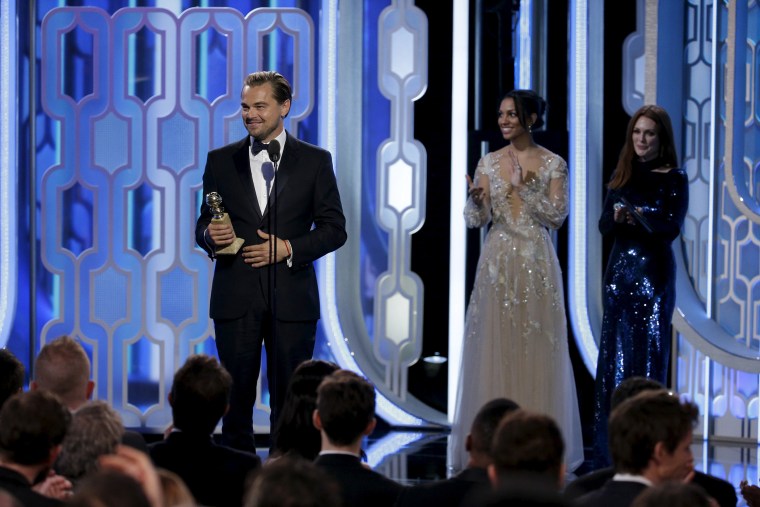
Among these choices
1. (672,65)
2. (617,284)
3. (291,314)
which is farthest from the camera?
(672,65)

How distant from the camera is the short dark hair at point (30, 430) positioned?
2832mm

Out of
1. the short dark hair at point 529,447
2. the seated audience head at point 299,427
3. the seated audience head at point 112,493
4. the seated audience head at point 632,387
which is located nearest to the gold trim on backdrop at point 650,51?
the seated audience head at point 632,387

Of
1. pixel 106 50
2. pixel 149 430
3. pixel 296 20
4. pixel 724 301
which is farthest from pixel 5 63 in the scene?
pixel 724 301

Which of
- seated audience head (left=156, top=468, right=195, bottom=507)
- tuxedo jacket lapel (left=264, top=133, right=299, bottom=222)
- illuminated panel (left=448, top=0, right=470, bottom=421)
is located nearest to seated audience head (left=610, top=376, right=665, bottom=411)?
tuxedo jacket lapel (left=264, top=133, right=299, bottom=222)

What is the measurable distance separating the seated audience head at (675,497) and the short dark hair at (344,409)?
1240 mm

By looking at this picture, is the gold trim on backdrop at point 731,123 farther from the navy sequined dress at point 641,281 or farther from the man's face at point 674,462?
the man's face at point 674,462

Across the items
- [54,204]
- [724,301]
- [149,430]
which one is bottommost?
[149,430]

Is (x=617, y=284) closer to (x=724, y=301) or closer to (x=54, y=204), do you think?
(x=724, y=301)

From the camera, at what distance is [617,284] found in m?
5.60

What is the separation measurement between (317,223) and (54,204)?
8.40ft

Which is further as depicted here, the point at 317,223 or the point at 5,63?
the point at 5,63

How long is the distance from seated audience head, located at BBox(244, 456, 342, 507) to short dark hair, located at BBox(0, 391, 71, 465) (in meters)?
1.02

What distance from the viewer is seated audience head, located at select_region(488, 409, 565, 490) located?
2.54 m

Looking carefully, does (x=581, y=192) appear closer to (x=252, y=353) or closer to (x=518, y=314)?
(x=518, y=314)
